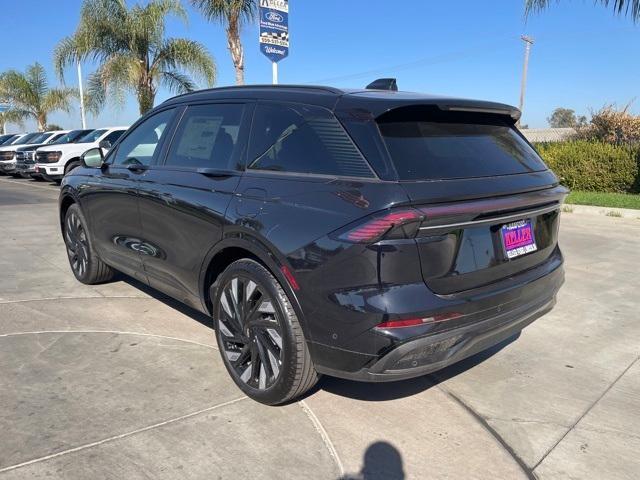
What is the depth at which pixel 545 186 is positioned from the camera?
126 inches

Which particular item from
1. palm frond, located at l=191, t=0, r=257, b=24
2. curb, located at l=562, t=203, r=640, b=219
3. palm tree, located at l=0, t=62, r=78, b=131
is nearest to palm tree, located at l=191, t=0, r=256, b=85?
palm frond, located at l=191, t=0, r=257, b=24

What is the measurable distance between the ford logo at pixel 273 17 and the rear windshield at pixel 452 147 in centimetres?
821

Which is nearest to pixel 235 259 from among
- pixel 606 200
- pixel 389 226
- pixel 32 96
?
pixel 389 226

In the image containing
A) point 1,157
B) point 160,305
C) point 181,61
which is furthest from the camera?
point 1,157

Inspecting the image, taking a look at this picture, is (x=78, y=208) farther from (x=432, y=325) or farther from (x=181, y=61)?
(x=181, y=61)

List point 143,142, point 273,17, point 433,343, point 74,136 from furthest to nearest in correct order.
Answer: point 74,136
point 273,17
point 143,142
point 433,343

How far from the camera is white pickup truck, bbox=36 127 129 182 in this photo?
15.8m

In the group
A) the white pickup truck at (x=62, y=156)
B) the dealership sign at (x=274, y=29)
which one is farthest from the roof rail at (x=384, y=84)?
the white pickup truck at (x=62, y=156)

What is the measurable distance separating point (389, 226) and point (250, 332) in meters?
1.18

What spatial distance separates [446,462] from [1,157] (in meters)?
24.0

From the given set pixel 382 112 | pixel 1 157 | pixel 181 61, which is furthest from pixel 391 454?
pixel 1 157

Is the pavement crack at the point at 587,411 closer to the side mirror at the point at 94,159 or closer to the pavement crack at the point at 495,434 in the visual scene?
the pavement crack at the point at 495,434

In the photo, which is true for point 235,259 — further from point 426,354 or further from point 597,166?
point 597,166

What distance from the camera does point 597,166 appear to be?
44.9ft
